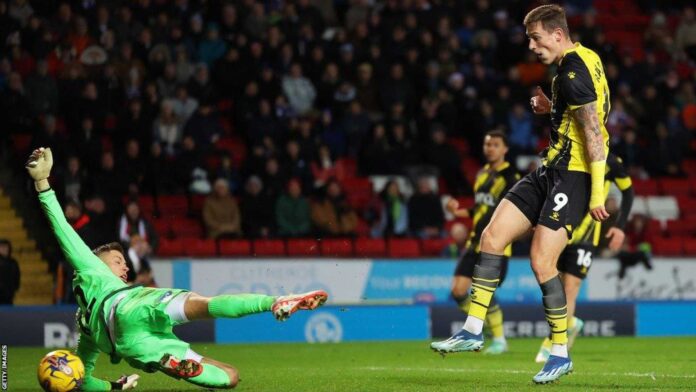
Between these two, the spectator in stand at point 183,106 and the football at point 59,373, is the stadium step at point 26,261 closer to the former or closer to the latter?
the spectator in stand at point 183,106

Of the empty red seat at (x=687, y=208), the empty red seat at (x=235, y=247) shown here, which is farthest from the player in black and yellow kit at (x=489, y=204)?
the empty red seat at (x=687, y=208)

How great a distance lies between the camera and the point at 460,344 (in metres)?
8.31

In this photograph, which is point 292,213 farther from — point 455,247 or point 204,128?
point 455,247

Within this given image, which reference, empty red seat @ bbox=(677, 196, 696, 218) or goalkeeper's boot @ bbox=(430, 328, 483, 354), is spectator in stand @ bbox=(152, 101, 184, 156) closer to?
empty red seat @ bbox=(677, 196, 696, 218)

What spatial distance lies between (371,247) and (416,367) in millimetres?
8067

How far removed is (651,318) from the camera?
17.1 metres

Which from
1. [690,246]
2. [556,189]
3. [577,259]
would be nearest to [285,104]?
[690,246]

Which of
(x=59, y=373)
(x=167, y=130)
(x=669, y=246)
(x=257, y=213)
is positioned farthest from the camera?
(x=669, y=246)

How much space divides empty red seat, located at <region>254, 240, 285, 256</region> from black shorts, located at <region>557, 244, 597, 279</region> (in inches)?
279

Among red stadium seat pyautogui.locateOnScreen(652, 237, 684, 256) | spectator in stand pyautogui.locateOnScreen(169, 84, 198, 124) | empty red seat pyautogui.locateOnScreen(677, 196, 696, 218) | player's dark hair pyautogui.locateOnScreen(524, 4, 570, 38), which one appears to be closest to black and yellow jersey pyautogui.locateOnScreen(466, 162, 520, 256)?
player's dark hair pyautogui.locateOnScreen(524, 4, 570, 38)

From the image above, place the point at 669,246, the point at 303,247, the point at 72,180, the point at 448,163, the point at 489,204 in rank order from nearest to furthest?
the point at 489,204, the point at 72,180, the point at 303,247, the point at 669,246, the point at 448,163

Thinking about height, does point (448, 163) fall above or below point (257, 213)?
above

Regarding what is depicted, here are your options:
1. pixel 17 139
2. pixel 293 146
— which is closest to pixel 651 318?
pixel 293 146

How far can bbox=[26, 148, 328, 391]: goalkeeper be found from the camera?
24.6ft
